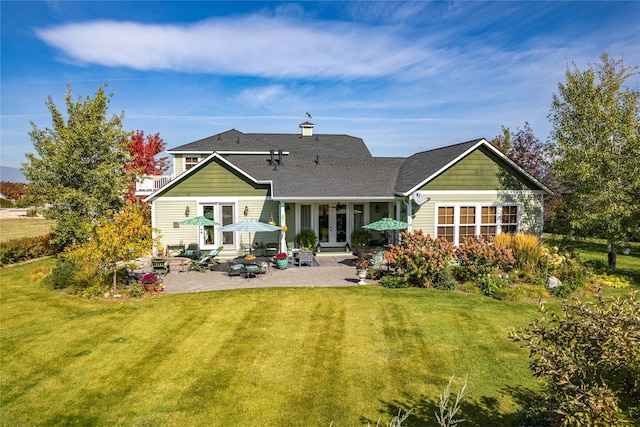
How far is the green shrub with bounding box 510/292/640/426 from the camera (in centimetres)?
363

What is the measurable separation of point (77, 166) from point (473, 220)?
18752 mm

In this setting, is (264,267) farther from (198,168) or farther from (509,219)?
(509,219)

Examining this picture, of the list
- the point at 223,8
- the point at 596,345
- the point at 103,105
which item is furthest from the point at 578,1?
the point at 103,105

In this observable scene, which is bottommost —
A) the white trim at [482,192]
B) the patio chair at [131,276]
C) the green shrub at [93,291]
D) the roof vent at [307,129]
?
the green shrub at [93,291]

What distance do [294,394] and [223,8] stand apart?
52.6ft

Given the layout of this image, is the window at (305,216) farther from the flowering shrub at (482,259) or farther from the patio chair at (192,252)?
the flowering shrub at (482,259)

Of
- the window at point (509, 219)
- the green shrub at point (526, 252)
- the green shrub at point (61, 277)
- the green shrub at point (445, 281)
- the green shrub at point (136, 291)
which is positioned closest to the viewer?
the green shrub at point (136, 291)

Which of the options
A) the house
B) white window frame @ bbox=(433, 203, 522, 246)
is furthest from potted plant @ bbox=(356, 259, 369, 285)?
white window frame @ bbox=(433, 203, 522, 246)

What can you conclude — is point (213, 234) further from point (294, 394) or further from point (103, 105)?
point (294, 394)

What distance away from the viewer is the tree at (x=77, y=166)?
55.9ft

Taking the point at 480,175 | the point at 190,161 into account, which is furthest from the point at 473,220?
the point at 190,161

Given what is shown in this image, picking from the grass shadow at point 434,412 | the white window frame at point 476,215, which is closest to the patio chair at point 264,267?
the white window frame at point 476,215

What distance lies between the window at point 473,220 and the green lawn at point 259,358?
5.89 meters

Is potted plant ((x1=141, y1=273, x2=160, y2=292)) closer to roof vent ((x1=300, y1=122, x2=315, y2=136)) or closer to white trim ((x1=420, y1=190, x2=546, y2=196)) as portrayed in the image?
white trim ((x1=420, y1=190, x2=546, y2=196))
